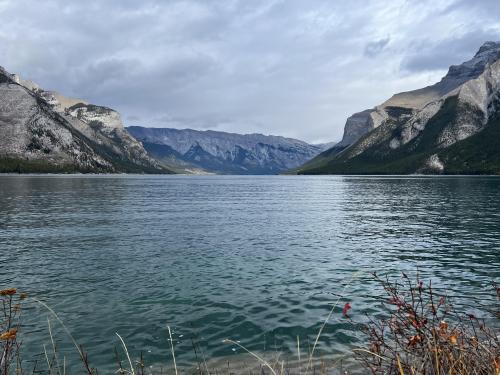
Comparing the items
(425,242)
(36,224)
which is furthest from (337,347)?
(36,224)

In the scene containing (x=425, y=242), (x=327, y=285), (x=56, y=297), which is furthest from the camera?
(x=425, y=242)

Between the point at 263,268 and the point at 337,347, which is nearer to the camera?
the point at 337,347

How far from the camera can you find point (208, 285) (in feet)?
88.7

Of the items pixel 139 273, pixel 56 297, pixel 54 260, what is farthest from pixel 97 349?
pixel 54 260

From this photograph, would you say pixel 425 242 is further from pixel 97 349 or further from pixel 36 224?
pixel 36 224

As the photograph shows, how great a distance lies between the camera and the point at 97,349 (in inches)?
691

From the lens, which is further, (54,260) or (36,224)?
(36,224)

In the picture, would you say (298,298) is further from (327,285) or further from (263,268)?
(263,268)

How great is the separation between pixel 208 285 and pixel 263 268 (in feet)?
19.5

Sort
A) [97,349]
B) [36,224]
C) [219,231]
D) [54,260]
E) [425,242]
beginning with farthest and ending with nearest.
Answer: [36,224]
[219,231]
[425,242]
[54,260]
[97,349]

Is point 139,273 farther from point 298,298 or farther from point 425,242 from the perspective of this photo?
point 425,242

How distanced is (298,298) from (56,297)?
584 inches

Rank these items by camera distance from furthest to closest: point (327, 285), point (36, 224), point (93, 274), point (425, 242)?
point (36, 224), point (425, 242), point (93, 274), point (327, 285)

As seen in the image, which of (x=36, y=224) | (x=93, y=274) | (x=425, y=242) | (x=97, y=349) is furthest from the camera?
(x=36, y=224)
